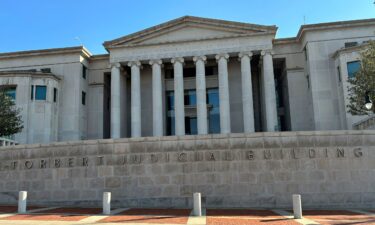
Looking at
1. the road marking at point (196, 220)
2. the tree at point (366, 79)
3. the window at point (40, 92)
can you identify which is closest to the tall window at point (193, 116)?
the window at point (40, 92)

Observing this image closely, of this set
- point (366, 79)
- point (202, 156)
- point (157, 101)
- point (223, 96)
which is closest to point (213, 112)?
point (223, 96)

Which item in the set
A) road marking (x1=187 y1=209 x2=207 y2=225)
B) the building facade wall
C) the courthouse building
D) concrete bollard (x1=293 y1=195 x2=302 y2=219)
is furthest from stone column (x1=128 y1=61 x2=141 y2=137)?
concrete bollard (x1=293 y1=195 x2=302 y2=219)

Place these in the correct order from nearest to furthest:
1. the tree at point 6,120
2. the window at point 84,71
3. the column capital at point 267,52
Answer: the tree at point 6,120 < the column capital at point 267,52 < the window at point 84,71

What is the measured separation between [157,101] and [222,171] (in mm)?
25661

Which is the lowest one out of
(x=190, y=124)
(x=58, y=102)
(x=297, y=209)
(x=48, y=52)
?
(x=297, y=209)

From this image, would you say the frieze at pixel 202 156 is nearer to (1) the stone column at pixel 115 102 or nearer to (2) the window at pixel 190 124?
(1) the stone column at pixel 115 102

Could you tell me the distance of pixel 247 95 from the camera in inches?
1633

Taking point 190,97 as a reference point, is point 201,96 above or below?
below

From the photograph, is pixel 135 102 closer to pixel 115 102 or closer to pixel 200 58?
pixel 115 102

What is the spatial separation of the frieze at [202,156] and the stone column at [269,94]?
2199cm

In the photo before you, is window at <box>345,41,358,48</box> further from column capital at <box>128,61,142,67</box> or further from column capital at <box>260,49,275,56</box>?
column capital at <box>128,61,142,67</box>

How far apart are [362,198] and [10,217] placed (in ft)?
55.5

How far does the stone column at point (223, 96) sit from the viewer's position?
4109 cm

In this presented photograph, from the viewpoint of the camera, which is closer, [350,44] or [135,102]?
[350,44]
